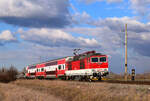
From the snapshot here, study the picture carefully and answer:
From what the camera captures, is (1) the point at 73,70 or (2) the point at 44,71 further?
(2) the point at 44,71

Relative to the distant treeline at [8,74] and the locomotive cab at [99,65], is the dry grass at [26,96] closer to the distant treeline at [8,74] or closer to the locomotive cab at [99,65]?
the locomotive cab at [99,65]

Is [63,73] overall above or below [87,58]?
below

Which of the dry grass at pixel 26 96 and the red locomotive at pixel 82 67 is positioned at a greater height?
the red locomotive at pixel 82 67

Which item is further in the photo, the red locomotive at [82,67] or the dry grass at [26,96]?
the red locomotive at [82,67]

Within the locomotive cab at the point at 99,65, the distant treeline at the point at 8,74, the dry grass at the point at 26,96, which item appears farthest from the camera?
the distant treeline at the point at 8,74

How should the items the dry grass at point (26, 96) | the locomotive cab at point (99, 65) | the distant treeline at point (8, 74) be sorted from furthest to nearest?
the distant treeline at point (8, 74)
the locomotive cab at point (99, 65)
the dry grass at point (26, 96)

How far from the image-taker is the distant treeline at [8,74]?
169ft

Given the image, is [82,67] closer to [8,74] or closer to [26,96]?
[26,96]

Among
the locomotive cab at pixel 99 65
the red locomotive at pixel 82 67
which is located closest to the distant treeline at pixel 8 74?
the red locomotive at pixel 82 67

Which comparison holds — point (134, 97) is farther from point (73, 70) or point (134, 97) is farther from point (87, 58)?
point (73, 70)

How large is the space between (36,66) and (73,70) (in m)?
25.1

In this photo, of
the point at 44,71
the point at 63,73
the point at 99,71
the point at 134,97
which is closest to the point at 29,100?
the point at 134,97

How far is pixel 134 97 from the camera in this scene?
13039 mm

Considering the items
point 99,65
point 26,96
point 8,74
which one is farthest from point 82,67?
point 8,74
